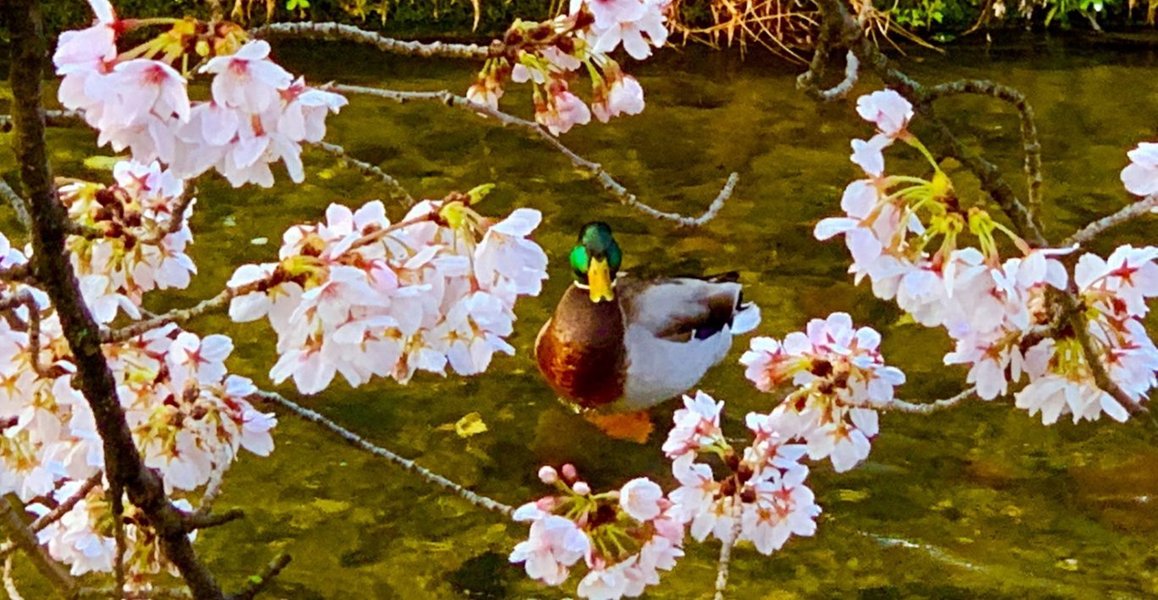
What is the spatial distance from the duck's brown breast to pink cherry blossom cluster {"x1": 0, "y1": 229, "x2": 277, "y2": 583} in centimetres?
170

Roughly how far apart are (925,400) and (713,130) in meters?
2.10

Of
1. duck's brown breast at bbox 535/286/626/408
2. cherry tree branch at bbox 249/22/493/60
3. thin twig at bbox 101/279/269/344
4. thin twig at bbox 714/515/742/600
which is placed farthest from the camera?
duck's brown breast at bbox 535/286/626/408

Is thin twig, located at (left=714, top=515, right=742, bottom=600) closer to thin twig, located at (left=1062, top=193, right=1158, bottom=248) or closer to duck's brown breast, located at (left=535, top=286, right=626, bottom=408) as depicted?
thin twig, located at (left=1062, top=193, right=1158, bottom=248)

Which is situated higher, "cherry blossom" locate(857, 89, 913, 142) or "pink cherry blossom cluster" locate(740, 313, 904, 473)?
"cherry blossom" locate(857, 89, 913, 142)

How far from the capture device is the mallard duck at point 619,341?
278 centimetres

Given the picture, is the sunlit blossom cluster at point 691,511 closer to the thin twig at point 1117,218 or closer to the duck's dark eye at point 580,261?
the thin twig at point 1117,218

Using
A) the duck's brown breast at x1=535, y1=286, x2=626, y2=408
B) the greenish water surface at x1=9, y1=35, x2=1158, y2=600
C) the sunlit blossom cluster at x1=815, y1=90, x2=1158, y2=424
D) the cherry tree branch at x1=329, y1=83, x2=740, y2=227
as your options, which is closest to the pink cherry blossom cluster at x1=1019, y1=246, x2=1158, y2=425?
the sunlit blossom cluster at x1=815, y1=90, x2=1158, y2=424

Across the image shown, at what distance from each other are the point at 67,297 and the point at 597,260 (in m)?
2.05

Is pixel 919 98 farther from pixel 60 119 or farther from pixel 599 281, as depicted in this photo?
pixel 599 281

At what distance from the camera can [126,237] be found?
Answer: 99cm

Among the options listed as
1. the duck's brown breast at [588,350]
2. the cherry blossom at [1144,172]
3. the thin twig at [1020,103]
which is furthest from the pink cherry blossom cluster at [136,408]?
the duck's brown breast at [588,350]

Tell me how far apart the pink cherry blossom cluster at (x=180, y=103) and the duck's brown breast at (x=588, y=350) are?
6.57 feet

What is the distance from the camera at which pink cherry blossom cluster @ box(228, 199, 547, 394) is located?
0.80 meters

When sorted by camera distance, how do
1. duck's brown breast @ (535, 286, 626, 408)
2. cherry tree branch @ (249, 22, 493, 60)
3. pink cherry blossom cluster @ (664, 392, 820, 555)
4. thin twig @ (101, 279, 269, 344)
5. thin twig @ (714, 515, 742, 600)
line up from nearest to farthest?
thin twig @ (101, 279, 269, 344), cherry tree branch @ (249, 22, 493, 60), thin twig @ (714, 515, 742, 600), pink cherry blossom cluster @ (664, 392, 820, 555), duck's brown breast @ (535, 286, 626, 408)
